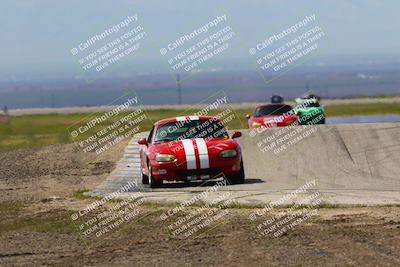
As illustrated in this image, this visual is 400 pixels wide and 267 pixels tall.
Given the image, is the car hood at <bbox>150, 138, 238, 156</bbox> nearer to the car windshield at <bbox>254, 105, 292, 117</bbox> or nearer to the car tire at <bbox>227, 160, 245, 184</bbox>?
the car tire at <bbox>227, 160, 245, 184</bbox>

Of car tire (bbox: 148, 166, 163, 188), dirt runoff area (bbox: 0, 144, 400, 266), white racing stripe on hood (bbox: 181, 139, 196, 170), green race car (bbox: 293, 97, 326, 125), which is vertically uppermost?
dirt runoff area (bbox: 0, 144, 400, 266)

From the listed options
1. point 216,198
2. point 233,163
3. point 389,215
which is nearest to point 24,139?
point 233,163

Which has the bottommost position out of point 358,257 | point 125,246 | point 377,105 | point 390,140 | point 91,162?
point 377,105

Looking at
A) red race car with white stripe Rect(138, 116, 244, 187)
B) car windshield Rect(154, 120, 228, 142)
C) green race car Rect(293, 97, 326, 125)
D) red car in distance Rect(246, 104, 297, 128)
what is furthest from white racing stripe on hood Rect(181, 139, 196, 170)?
green race car Rect(293, 97, 326, 125)

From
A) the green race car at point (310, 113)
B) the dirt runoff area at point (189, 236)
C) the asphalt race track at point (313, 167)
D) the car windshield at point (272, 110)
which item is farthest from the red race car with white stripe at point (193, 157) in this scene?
the green race car at point (310, 113)

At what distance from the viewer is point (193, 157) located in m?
18.0

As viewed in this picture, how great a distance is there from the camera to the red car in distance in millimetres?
31219

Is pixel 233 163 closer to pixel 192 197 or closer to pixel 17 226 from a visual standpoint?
pixel 192 197

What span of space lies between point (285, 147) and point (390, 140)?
3.14 meters

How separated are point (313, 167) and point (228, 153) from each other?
3.58 m

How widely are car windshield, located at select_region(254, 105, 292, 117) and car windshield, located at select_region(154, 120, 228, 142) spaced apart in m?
12.9

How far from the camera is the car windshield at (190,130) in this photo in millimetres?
19016

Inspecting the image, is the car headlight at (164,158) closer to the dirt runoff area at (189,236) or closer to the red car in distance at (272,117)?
the dirt runoff area at (189,236)

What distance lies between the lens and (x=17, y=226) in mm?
13336
